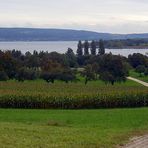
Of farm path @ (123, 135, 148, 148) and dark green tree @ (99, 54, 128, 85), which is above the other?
farm path @ (123, 135, 148, 148)

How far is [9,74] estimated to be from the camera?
236 feet

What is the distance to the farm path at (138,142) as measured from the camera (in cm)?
1208

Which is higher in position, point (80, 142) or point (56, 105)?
point (80, 142)

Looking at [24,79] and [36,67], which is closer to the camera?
[24,79]

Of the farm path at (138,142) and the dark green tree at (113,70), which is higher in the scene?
the farm path at (138,142)

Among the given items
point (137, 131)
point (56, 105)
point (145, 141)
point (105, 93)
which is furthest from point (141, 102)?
point (145, 141)

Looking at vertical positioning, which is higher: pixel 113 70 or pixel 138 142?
pixel 138 142

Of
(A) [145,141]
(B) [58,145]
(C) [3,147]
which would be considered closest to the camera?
(C) [3,147]

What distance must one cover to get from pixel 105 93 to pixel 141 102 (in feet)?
9.57

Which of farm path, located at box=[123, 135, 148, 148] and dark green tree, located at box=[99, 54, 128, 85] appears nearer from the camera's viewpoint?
farm path, located at box=[123, 135, 148, 148]

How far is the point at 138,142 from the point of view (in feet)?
41.7

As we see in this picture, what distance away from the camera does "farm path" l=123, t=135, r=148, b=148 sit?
12.1m

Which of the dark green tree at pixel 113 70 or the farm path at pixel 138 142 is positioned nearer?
the farm path at pixel 138 142

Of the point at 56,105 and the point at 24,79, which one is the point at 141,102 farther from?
the point at 24,79
